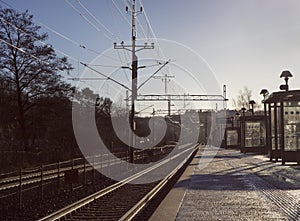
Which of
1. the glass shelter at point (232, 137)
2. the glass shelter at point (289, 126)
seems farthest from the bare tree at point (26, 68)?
the glass shelter at point (232, 137)

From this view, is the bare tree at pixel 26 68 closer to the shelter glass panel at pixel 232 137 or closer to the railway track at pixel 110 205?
the railway track at pixel 110 205

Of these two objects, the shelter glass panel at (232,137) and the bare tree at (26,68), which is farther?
the shelter glass panel at (232,137)

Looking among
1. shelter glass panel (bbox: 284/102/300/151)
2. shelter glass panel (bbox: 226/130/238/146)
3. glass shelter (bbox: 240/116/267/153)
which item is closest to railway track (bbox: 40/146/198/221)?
shelter glass panel (bbox: 284/102/300/151)

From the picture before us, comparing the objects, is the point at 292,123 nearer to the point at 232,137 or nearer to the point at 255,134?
the point at 255,134

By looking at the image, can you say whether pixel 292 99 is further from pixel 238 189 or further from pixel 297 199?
pixel 297 199

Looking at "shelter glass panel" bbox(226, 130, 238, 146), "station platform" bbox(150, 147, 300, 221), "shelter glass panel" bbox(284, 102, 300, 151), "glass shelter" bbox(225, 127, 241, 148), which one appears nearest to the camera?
"station platform" bbox(150, 147, 300, 221)

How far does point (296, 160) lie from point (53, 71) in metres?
19.3

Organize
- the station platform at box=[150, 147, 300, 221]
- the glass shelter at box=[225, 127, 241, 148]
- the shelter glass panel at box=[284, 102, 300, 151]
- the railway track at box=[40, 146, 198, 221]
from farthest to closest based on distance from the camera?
the glass shelter at box=[225, 127, 241, 148] < the shelter glass panel at box=[284, 102, 300, 151] < the railway track at box=[40, 146, 198, 221] < the station platform at box=[150, 147, 300, 221]

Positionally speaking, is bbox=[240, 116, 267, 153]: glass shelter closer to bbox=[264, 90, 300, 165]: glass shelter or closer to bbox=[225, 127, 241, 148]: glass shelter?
bbox=[264, 90, 300, 165]: glass shelter

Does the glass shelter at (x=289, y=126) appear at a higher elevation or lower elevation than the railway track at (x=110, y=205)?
higher

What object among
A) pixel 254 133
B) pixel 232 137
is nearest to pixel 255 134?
pixel 254 133

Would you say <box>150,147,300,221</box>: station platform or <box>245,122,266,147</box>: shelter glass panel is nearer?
<box>150,147,300,221</box>: station platform

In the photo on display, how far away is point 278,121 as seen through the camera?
3231cm

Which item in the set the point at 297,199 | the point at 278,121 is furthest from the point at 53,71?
the point at 297,199
